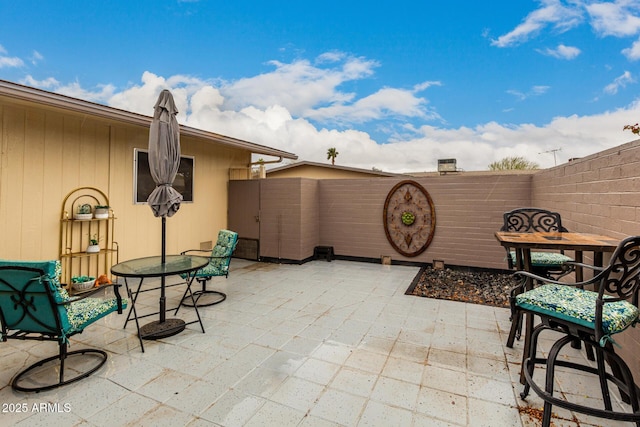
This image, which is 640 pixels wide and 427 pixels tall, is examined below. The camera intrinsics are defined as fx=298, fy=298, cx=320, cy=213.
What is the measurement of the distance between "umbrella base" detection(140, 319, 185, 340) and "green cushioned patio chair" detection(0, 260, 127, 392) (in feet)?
1.86

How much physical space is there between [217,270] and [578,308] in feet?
12.4

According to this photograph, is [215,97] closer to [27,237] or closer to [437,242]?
[27,237]

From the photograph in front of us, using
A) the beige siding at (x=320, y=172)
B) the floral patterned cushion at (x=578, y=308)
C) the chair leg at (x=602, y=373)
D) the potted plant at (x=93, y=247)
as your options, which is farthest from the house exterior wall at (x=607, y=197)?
the beige siding at (x=320, y=172)

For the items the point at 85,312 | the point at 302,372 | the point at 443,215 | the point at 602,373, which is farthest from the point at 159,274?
the point at 443,215

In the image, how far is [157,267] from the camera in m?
3.16

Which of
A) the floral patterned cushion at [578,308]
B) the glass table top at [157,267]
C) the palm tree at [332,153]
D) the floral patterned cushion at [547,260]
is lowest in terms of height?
the glass table top at [157,267]

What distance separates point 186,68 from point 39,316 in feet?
26.3

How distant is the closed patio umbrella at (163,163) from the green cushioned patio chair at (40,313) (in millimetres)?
832

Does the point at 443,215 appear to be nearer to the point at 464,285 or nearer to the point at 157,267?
the point at 464,285

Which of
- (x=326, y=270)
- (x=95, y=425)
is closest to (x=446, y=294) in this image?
(x=326, y=270)

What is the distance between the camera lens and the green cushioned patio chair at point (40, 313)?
6.81 ft

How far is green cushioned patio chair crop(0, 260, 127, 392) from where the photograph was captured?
2076mm

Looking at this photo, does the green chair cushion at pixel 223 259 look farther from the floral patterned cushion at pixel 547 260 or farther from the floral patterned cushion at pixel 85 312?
the floral patterned cushion at pixel 547 260

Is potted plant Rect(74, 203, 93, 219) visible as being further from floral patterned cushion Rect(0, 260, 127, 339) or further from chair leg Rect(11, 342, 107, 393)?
floral patterned cushion Rect(0, 260, 127, 339)
